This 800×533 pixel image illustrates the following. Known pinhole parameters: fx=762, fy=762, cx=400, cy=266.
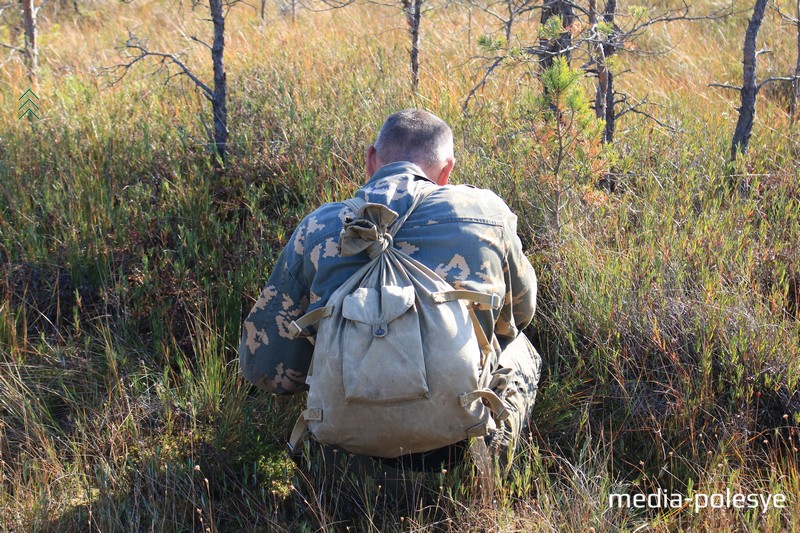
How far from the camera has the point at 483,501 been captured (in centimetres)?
252

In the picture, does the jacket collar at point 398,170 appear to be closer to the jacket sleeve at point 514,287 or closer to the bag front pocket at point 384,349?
the jacket sleeve at point 514,287

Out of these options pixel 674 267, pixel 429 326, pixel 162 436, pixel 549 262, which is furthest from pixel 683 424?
pixel 162 436

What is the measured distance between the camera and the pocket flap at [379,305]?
2.19 m

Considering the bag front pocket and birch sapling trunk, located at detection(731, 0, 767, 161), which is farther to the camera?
birch sapling trunk, located at detection(731, 0, 767, 161)

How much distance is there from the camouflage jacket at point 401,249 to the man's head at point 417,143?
0.06 meters

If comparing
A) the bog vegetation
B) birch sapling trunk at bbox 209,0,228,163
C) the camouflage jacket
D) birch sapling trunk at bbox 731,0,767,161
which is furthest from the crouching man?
birch sapling trunk at bbox 731,0,767,161

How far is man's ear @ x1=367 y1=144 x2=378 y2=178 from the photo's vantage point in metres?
2.75

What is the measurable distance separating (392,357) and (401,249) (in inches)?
16.5

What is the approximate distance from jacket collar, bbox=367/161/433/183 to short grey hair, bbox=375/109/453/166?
0.04 meters

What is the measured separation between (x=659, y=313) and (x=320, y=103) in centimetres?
270

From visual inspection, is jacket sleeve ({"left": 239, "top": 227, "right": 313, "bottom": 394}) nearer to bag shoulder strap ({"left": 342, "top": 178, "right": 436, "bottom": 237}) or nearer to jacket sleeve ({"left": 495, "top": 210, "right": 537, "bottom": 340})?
bag shoulder strap ({"left": 342, "top": 178, "right": 436, "bottom": 237})

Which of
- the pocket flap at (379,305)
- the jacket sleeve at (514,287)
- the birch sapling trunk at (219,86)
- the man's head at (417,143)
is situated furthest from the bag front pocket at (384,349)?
the birch sapling trunk at (219,86)

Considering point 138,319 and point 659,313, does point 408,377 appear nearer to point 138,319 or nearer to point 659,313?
point 659,313

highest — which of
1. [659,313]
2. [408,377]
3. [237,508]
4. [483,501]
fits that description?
[408,377]
